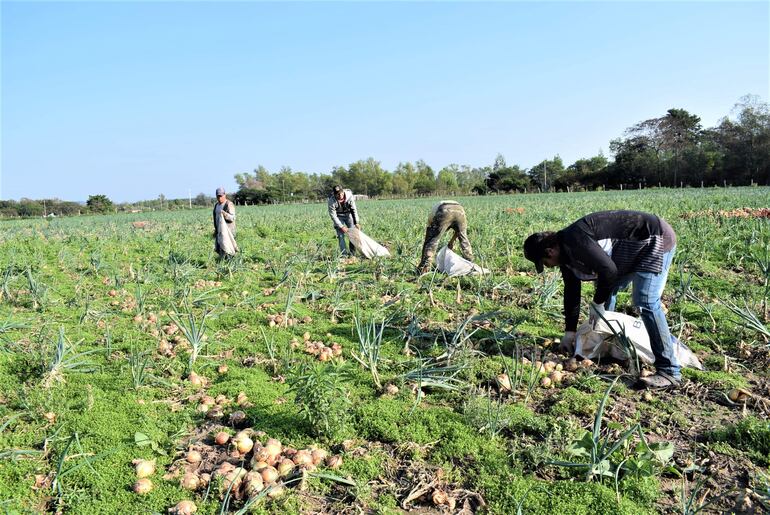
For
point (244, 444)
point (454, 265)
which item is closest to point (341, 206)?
point (454, 265)

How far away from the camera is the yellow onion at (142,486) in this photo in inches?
95.7

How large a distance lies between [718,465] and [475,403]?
4.36 ft

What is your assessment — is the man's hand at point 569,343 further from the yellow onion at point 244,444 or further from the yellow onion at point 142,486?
the yellow onion at point 142,486

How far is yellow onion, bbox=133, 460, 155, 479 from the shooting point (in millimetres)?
2537

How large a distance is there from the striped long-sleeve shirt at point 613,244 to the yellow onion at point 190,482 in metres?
2.70

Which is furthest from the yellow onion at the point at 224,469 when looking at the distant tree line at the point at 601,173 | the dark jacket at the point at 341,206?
the distant tree line at the point at 601,173

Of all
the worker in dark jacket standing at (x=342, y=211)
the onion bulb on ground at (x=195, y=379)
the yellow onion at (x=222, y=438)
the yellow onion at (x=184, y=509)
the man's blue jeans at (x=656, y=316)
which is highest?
the worker in dark jacket standing at (x=342, y=211)

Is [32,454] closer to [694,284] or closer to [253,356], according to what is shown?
[253,356]

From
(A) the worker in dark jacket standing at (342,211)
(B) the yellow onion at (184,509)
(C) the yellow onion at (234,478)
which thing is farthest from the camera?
(A) the worker in dark jacket standing at (342,211)

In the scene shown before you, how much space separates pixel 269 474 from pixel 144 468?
2.23 feet

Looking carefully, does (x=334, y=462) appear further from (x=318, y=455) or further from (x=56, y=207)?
(x=56, y=207)

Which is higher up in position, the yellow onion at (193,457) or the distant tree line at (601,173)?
the distant tree line at (601,173)

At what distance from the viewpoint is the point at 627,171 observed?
47000 mm

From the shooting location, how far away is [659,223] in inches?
136
